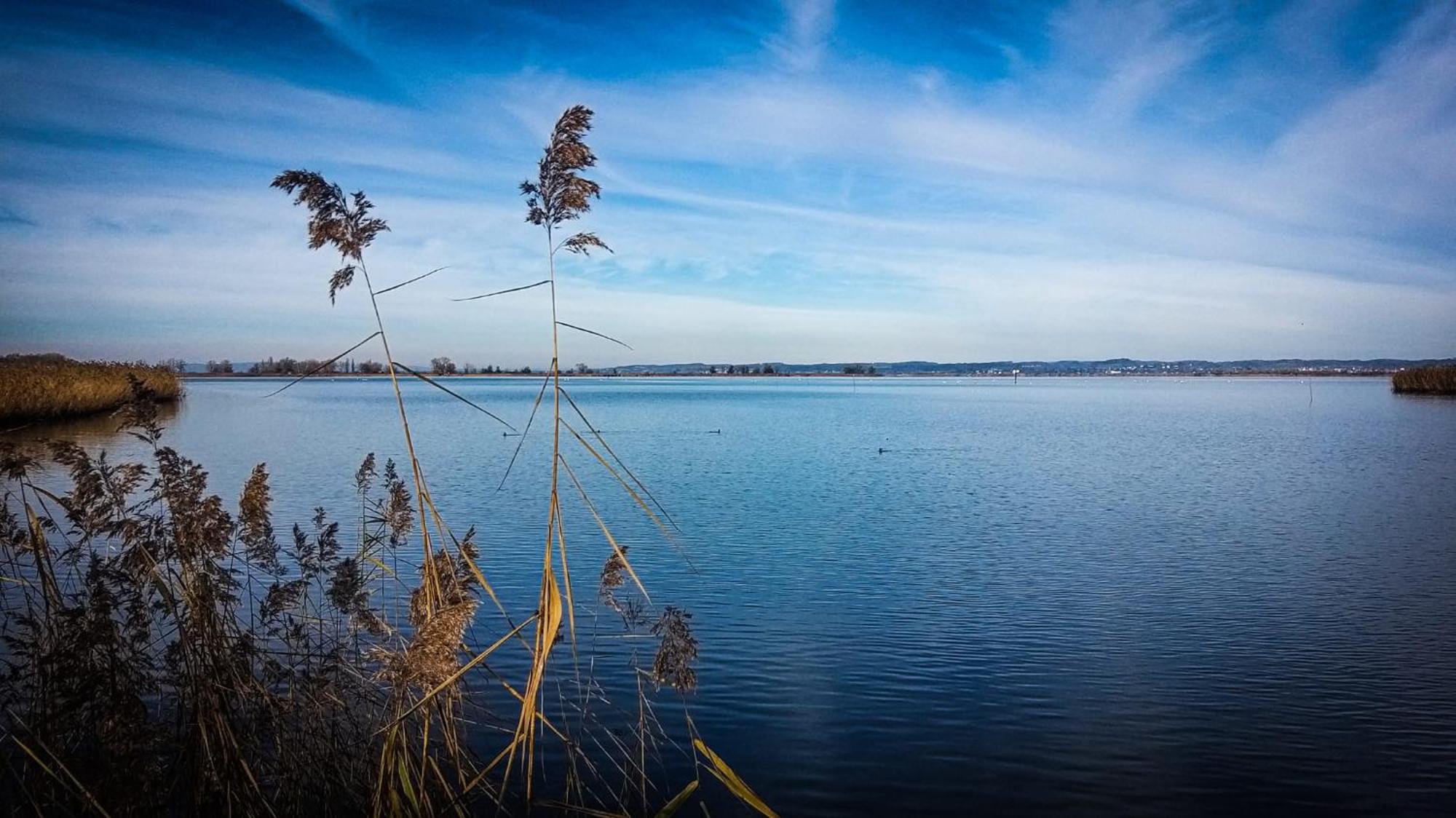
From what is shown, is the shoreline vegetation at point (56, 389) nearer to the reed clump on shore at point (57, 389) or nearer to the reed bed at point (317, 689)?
the reed clump on shore at point (57, 389)

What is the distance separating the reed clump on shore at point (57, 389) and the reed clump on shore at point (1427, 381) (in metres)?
83.2

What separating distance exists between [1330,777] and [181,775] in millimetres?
7219

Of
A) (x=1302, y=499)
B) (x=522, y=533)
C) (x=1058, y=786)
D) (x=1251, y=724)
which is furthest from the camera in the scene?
(x=1302, y=499)

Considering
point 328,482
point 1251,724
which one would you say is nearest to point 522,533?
point 328,482

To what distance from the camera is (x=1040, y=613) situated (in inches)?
422

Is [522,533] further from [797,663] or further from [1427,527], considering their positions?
[1427,527]

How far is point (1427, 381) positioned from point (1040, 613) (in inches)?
3244

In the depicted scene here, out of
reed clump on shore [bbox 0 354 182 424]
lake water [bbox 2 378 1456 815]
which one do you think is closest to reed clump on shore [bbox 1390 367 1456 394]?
lake water [bbox 2 378 1456 815]

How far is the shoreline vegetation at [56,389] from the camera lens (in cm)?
3039

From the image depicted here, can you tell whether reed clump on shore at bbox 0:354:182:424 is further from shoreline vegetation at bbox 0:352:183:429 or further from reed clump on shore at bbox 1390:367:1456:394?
reed clump on shore at bbox 1390:367:1456:394

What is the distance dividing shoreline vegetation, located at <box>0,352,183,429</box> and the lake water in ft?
14.0

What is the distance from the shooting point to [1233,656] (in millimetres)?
9133

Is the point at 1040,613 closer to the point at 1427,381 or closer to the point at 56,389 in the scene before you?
the point at 56,389

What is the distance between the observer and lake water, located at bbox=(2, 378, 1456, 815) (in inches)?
257
